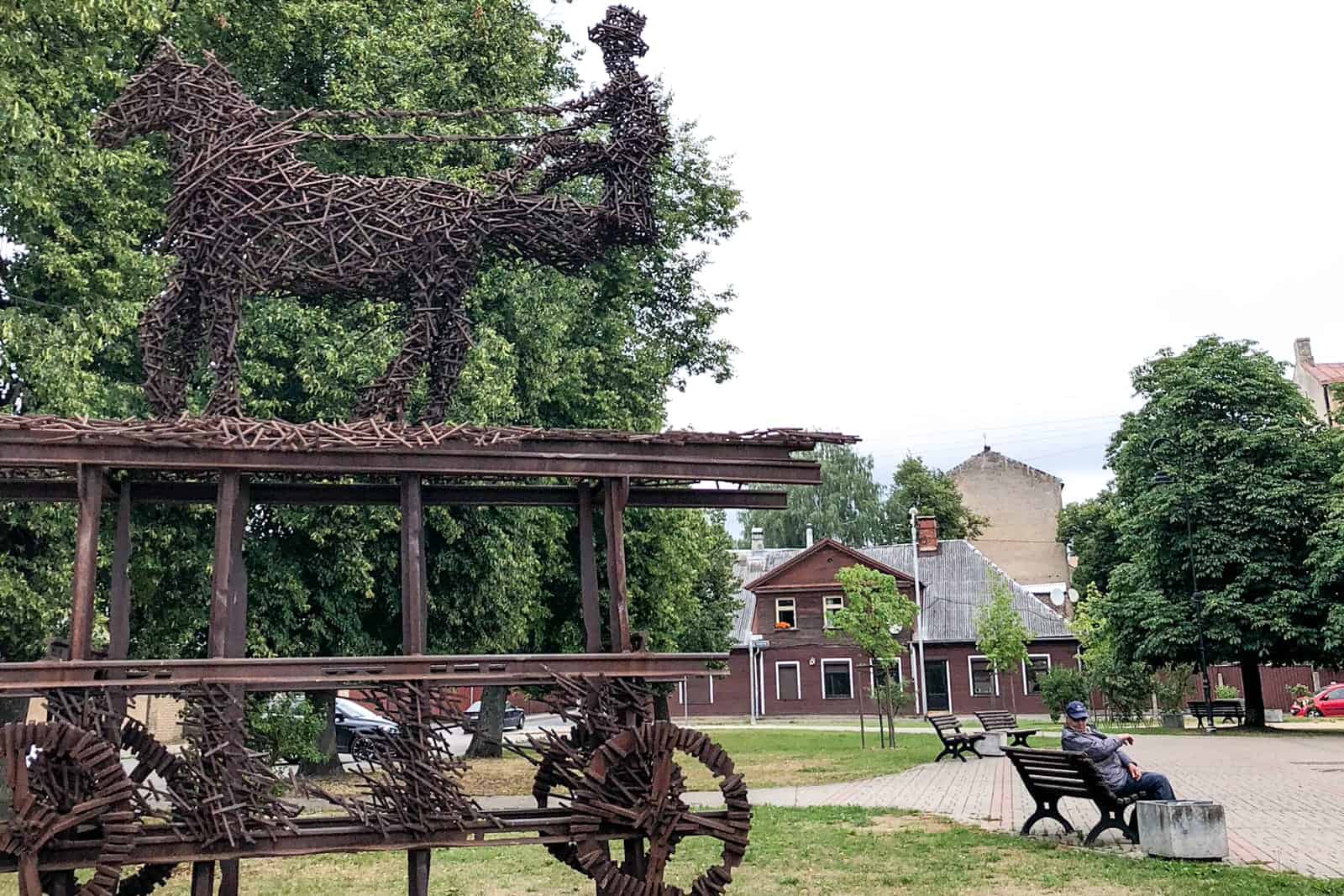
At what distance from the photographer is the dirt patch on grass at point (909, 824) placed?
12.2 m

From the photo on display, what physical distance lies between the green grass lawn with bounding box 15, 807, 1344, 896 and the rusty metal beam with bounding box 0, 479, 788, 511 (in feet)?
10.0

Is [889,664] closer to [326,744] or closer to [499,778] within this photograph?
[499,778]

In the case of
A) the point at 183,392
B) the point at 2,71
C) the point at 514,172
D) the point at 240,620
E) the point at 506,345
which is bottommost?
the point at 240,620

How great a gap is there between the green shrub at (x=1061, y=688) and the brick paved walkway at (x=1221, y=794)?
45.5 ft

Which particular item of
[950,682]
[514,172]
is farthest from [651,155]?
[950,682]

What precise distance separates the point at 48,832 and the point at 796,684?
43095mm

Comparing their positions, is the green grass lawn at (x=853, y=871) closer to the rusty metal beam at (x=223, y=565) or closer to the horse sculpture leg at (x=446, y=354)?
the rusty metal beam at (x=223, y=565)

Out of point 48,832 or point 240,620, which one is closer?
point 48,832

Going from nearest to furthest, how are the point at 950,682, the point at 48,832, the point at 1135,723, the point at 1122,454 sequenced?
1. the point at 48,832
2. the point at 1122,454
3. the point at 1135,723
4. the point at 950,682

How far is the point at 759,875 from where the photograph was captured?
31.4 feet

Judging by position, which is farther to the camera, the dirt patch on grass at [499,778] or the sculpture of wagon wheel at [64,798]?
the dirt patch on grass at [499,778]

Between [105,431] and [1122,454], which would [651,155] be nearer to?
[105,431]

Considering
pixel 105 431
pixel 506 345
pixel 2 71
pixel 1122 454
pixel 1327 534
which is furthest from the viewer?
pixel 1122 454

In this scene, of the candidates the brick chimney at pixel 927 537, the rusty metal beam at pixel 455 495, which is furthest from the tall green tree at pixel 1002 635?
the rusty metal beam at pixel 455 495
